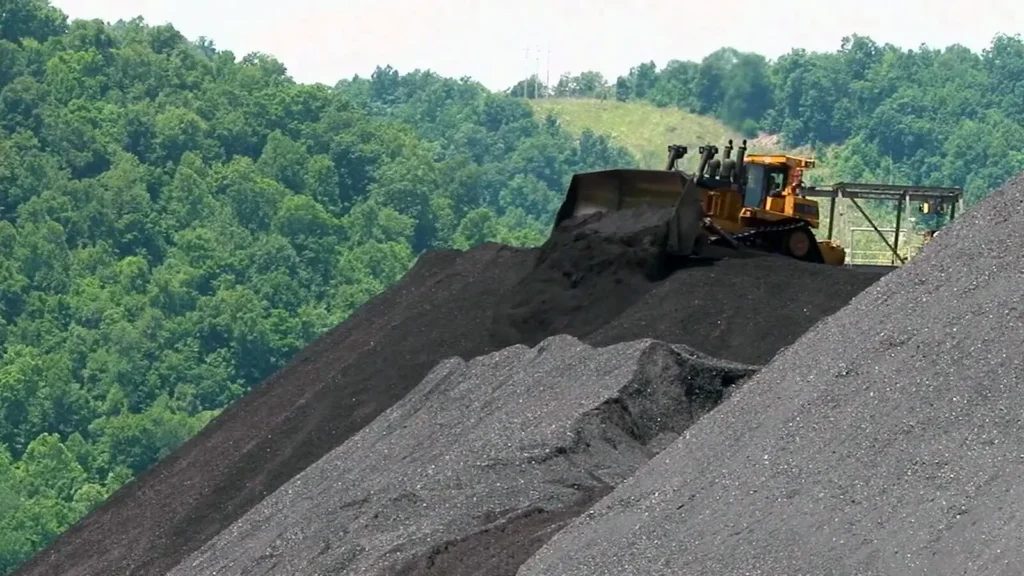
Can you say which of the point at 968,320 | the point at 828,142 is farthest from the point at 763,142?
the point at 968,320

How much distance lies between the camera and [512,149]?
16525 centimetres

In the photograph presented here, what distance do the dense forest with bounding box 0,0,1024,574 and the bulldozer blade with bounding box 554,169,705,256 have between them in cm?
5180

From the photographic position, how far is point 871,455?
1744 centimetres

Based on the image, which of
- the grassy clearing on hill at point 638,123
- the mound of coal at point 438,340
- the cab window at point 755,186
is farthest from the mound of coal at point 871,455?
the grassy clearing on hill at point 638,123

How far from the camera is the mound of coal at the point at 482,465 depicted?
20.7m

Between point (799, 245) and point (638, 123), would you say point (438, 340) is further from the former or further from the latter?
point (638, 123)

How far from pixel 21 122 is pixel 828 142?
47405 millimetres

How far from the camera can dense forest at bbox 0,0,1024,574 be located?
9769cm

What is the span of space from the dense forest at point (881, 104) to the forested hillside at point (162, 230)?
11.7 m

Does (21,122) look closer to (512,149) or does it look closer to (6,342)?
(6,342)

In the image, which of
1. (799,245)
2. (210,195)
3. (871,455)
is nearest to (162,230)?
(210,195)

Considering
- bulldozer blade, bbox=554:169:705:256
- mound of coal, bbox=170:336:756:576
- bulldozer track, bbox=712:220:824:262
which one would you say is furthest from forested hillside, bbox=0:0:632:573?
mound of coal, bbox=170:336:756:576

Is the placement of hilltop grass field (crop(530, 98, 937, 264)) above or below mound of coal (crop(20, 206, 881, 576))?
below

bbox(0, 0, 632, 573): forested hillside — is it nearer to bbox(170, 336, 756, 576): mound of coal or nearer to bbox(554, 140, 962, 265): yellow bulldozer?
bbox(554, 140, 962, 265): yellow bulldozer
